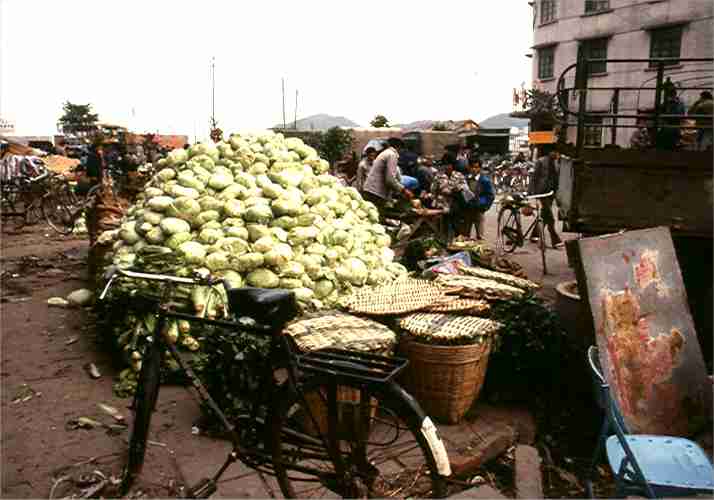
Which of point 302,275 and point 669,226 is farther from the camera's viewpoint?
point 302,275

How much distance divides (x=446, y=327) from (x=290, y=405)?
1.57 metres

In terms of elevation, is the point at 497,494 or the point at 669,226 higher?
the point at 669,226

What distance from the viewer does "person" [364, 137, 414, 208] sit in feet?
29.4

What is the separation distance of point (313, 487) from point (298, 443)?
2.16ft

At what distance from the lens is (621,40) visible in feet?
84.4

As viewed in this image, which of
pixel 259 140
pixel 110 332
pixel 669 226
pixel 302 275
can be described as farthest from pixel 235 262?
pixel 669 226

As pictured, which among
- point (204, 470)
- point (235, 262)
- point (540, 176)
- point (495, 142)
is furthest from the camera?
point (495, 142)

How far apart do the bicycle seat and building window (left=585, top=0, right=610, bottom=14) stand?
28.8m

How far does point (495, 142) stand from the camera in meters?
35.1

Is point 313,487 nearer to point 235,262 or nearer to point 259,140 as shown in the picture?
point 235,262

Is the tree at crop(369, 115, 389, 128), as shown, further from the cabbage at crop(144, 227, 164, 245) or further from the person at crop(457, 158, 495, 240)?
the cabbage at crop(144, 227, 164, 245)

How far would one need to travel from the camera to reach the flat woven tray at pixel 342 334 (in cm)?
356

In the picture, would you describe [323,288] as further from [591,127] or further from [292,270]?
[591,127]

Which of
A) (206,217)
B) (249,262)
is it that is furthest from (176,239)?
(249,262)
